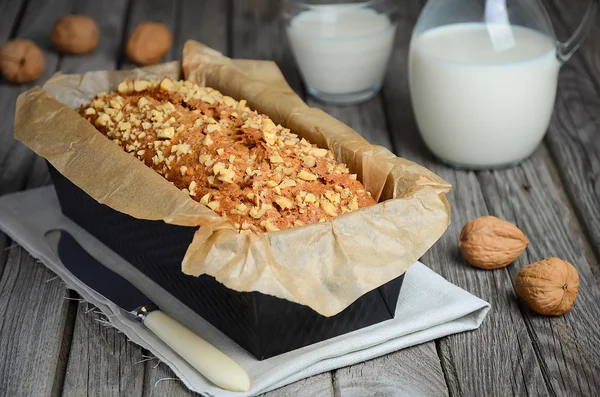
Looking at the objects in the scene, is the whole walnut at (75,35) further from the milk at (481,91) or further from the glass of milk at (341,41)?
the milk at (481,91)

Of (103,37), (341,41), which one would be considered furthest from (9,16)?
(341,41)

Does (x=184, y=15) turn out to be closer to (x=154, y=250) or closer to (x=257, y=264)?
(x=154, y=250)

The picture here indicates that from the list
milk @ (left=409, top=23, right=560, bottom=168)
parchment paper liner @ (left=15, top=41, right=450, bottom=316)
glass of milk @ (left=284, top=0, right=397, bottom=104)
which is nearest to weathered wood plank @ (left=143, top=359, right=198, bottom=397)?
parchment paper liner @ (left=15, top=41, right=450, bottom=316)

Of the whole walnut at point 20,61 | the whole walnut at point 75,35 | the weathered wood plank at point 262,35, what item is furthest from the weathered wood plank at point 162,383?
the whole walnut at point 75,35

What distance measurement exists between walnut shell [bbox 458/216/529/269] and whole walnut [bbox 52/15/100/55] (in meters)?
1.47

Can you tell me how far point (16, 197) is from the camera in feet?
6.32

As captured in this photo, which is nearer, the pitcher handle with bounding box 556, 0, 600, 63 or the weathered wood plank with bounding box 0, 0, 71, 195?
the pitcher handle with bounding box 556, 0, 600, 63

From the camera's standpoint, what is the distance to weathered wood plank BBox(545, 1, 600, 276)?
1.92 m

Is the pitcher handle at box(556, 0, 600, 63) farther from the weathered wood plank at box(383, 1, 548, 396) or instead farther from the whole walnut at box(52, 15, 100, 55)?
the whole walnut at box(52, 15, 100, 55)

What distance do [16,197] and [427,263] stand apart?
3.11 feet

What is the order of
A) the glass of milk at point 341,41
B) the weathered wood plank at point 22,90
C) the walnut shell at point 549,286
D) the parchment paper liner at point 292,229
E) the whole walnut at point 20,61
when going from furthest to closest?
the whole walnut at point 20,61 → the glass of milk at point 341,41 → the weathered wood plank at point 22,90 → the walnut shell at point 549,286 → the parchment paper liner at point 292,229

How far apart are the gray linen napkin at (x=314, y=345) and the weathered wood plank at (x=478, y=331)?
0.13 feet

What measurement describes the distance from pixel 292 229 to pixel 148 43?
4.62 feet

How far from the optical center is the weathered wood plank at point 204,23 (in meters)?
2.75
